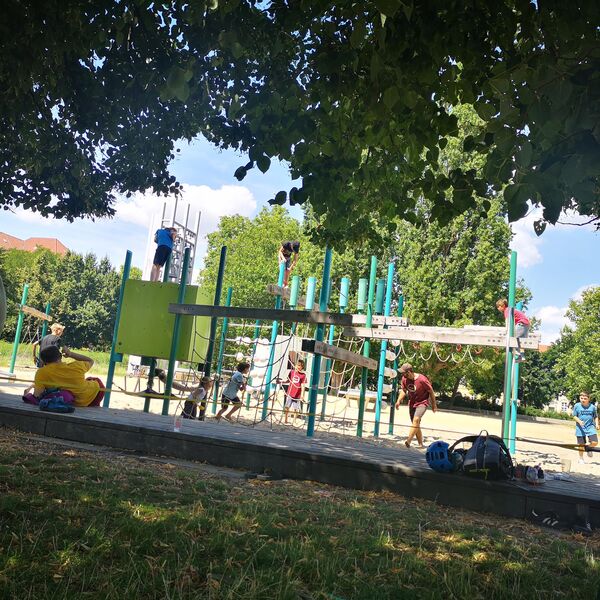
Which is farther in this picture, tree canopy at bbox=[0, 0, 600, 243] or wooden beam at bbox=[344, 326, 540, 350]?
wooden beam at bbox=[344, 326, 540, 350]

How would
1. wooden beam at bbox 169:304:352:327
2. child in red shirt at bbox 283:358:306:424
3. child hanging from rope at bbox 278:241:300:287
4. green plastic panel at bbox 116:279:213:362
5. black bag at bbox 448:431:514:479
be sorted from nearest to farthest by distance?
black bag at bbox 448:431:514:479 < wooden beam at bbox 169:304:352:327 < green plastic panel at bbox 116:279:213:362 < child in red shirt at bbox 283:358:306:424 < child hanging from rope at bbox 278:241:300:287

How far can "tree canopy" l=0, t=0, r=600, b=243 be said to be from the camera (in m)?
3.21

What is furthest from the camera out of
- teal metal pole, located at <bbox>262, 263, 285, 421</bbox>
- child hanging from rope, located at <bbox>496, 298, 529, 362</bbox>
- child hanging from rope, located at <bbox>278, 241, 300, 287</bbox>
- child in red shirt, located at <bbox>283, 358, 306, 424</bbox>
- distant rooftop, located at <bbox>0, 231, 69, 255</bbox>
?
distant rooftop, located at <bbox>0, 231, 69, 255</bbox>

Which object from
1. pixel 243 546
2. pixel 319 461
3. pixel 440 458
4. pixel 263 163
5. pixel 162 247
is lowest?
pixel 243 546

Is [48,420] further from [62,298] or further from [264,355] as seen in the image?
[62,298]

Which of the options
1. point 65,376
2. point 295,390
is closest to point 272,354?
point 295,390

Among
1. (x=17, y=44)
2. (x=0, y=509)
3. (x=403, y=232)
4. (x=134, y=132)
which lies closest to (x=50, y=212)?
(x=134, y=132)

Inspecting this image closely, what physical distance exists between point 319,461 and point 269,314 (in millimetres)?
3197

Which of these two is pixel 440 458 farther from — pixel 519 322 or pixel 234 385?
pixel 234 385

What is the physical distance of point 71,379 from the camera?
468 inches

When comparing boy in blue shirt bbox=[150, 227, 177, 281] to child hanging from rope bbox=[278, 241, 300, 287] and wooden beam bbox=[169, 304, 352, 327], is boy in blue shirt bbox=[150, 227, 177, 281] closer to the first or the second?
wooden beam bbox=[169, 304, 352, 327]

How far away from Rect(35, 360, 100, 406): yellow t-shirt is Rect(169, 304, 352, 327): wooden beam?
2168 mm

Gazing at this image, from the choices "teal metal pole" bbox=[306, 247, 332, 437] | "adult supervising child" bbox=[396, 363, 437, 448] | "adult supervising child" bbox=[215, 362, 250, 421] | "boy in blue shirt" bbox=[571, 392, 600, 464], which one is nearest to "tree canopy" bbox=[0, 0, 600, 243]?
"teal metal pole" bbox=[306, 247, 332, 437]

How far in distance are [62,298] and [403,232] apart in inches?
1548
